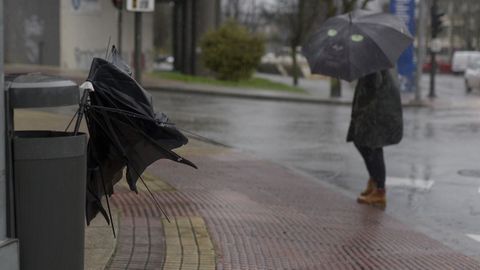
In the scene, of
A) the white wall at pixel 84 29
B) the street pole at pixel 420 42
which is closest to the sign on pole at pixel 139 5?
the street pole at pixel 420 42

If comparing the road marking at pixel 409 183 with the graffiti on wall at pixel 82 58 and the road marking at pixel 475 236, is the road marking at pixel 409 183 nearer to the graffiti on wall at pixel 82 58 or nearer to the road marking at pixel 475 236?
the road marking at pixel 475 236

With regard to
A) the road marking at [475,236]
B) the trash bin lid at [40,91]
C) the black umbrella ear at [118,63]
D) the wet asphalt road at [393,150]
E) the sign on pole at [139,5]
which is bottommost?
the wet asphalt road at [393,150]

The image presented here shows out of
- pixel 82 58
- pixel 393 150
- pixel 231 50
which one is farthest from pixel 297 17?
pixel 393 150

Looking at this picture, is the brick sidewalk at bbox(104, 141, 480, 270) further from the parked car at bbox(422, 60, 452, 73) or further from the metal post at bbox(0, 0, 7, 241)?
the parked car at bbox(422, 60, 452, 73)

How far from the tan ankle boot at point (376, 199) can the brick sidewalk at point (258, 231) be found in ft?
0.62

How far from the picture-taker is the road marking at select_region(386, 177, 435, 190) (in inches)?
384

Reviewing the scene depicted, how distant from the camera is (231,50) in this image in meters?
29.0

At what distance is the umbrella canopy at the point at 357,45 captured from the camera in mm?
8047

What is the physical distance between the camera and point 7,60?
2981cm

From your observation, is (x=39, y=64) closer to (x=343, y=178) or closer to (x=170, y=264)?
(x=343, y=178)

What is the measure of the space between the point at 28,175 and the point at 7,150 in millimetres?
178

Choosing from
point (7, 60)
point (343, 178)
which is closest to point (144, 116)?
point (343, 178)

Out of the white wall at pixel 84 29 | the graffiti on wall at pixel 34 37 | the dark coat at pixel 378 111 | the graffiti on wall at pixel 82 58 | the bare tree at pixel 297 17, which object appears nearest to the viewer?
the dark coat at pixel 378 111

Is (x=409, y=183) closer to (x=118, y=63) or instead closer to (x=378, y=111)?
(x=378, y=111)
